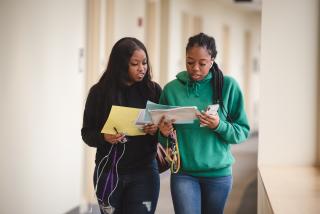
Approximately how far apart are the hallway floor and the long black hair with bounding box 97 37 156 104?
2.31 meters

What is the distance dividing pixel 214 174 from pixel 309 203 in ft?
1.53

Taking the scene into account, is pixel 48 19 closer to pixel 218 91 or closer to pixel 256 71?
pixel 218 91

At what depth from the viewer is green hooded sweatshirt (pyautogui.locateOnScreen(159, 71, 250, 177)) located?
2234 millimetres

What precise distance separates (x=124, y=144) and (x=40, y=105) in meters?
1.49

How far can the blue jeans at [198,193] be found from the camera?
225cm

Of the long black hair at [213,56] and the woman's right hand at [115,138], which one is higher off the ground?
the long black hair at [213,56]

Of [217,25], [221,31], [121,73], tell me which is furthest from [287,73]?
[221,31]

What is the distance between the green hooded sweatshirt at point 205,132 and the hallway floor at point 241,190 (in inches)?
90.8

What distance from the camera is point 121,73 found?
2.38m

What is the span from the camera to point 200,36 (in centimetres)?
226

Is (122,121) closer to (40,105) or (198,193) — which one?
(198,193)

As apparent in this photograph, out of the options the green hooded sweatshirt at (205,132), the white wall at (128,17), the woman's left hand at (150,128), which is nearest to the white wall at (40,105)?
the white wall at (128,17)

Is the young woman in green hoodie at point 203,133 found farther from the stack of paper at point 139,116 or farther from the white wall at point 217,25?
the white wall at point 217,25

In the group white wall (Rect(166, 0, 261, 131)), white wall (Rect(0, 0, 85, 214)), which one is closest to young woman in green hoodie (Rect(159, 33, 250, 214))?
white wall (Rect(0, 0, 85, 214))
